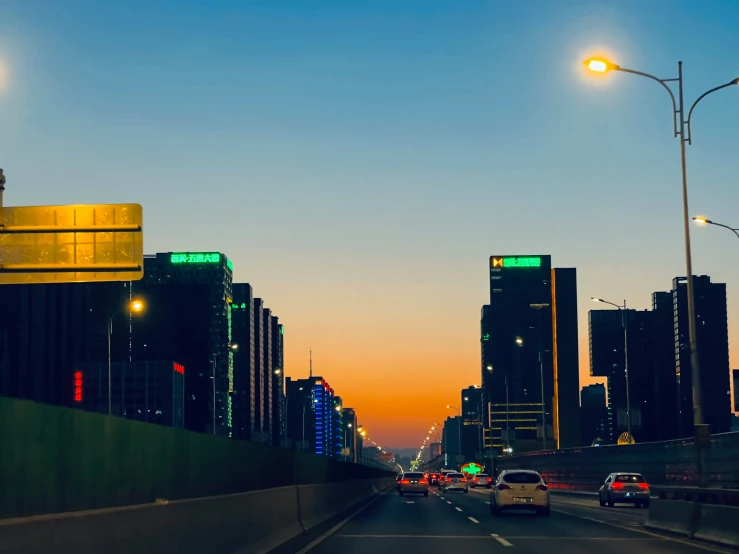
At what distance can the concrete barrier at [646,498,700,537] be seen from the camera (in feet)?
74.4

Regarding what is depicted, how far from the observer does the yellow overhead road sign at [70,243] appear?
21562 mm

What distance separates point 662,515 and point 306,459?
37.7ft

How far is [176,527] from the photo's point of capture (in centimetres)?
1320

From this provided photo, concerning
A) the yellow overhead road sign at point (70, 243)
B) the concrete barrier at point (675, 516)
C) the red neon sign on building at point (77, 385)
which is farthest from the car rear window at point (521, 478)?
the red neon sign on building at point (77, 385)

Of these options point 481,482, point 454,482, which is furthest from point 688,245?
point 481,482

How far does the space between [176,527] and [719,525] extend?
1220 cm

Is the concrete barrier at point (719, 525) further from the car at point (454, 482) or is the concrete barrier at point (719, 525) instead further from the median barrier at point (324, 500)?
the car at point (454, 482)

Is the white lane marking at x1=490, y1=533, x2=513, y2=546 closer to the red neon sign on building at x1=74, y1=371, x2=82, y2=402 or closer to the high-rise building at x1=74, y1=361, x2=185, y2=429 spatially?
the red neon sign on building at x1=74, y1=371, x2=82, y2=402

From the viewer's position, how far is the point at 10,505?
9312 mm

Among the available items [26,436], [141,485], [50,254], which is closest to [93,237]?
[50,254]

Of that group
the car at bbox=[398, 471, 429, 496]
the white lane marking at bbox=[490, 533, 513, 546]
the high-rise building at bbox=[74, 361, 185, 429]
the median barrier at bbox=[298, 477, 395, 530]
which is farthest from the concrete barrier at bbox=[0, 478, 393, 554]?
the high-rise building at bbox=[74, 361, 185, 429]

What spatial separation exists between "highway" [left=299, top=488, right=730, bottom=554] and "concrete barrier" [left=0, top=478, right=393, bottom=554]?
3.20 feet

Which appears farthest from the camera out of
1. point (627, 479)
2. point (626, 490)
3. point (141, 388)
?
point (141, 388)

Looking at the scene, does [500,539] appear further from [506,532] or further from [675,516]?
[675,516]
